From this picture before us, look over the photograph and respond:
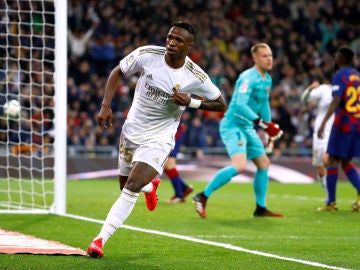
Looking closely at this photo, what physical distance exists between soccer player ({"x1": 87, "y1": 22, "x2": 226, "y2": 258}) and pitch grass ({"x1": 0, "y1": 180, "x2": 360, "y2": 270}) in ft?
2.54

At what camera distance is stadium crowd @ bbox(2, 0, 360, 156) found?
2197cm

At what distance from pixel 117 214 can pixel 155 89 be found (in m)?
1.19

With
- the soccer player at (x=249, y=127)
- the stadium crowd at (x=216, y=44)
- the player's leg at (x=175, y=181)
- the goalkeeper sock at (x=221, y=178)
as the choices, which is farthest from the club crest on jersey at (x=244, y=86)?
the stadium crowd at (x=216, y=44)

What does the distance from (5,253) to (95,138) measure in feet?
47.5

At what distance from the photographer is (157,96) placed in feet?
24.9

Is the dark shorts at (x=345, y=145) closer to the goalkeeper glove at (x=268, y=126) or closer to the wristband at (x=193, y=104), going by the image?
the goalkeeper glove at (x=268, y=126)

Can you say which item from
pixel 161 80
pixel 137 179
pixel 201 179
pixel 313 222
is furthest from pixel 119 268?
pixel 201 179

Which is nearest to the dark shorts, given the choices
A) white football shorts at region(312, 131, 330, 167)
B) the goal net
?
white football shorts at region(312, 131, 330, 167)

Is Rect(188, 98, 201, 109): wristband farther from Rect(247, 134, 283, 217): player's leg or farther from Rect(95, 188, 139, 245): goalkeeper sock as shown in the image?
Rect(247, 134, 283, 217): player's leg

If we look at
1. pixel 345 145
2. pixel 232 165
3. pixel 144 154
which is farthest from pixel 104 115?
pixel 345 145

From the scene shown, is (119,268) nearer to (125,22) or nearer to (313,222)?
(313,222)

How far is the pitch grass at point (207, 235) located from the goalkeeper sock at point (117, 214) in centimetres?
23

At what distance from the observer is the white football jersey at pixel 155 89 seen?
7.57 meters

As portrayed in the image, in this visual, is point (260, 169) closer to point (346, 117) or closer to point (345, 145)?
point (345, 145)
